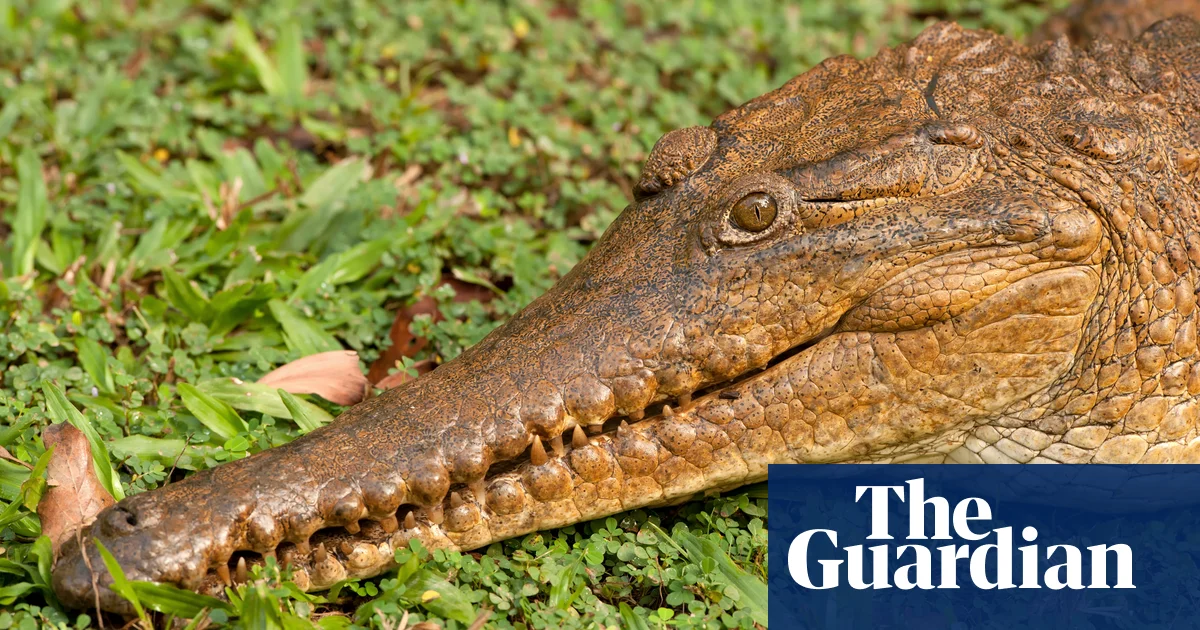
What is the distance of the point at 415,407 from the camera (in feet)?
9.09

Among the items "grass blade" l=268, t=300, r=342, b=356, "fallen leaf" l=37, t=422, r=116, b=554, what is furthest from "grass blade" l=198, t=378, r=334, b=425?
"fallen leaf" l=37, t=422, r=116, b=554

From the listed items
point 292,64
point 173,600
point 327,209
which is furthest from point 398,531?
point 292,64

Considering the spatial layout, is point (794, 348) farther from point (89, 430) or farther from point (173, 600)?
point (89, 430)

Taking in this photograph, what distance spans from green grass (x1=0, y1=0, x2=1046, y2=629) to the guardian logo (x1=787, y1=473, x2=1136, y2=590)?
175mm

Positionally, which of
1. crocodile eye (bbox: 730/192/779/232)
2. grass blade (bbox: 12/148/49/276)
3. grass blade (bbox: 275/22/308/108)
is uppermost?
grass blade (bbox: 275/22/308/108)

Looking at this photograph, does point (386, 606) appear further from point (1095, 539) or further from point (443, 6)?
point (443, 6)

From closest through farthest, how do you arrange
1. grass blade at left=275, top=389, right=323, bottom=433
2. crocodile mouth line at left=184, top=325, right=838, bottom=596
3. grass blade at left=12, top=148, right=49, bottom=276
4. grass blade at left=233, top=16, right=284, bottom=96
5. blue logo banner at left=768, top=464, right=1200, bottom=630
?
crocodile mouth line at left=184, top=325, right=838, bottom=596
blue logo banner at left=768, top=464, right=1200, bottom=630
grass blade at left=275, top=389, right=323, bottom=433
grass blade at left=12, top=148, right=49, bottom=276
grass blade at left=233, top=16, right=284, bottom=96

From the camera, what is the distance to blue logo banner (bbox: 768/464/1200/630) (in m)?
3.02

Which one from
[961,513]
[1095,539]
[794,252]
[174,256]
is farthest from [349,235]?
[1095,539]

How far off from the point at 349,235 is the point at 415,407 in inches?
64.6

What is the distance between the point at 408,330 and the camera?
3.85 meters

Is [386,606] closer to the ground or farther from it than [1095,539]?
closer to the ground

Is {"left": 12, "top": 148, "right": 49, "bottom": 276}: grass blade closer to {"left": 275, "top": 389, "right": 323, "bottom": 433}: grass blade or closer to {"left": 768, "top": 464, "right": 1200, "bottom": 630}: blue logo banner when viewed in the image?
{"left": 275, "top": 389, "right": 323, "bottom": 433}: grass blade

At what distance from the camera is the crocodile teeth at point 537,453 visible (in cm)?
277
